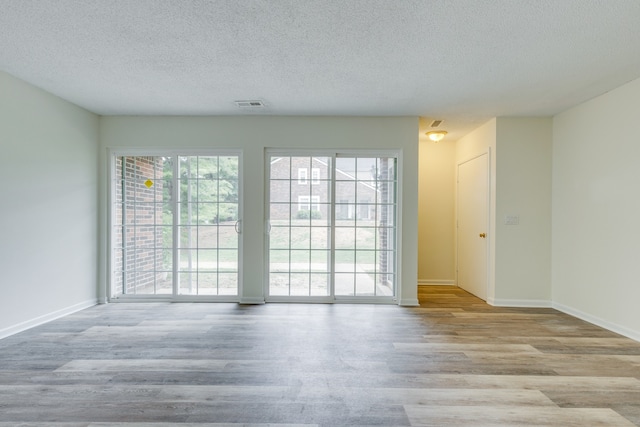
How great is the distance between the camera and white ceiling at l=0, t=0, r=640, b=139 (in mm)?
2143

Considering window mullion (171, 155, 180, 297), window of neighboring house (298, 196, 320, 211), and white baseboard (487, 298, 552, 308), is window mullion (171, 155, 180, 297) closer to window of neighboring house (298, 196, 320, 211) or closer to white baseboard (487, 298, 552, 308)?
window of neighboring house (298, 196, 320, 211)

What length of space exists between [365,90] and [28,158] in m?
3.56

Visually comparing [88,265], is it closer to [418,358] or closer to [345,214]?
[345,214]

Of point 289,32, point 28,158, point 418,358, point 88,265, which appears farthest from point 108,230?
point 418,358

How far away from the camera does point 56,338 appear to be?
3.08 metres

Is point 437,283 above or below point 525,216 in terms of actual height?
below

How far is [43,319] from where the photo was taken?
350 centimetres

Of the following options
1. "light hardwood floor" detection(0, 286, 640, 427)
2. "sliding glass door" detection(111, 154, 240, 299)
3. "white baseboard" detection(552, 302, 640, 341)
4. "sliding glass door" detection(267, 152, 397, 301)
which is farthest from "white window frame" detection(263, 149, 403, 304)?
"white baseboard" detection(552, 302, 640, 341)

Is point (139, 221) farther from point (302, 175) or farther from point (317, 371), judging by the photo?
point (317, 371)

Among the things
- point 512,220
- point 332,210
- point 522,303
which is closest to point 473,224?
point 512,220

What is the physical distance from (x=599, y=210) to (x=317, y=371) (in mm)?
3522

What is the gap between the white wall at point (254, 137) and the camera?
434cm

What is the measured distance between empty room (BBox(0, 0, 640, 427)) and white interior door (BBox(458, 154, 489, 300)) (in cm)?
5

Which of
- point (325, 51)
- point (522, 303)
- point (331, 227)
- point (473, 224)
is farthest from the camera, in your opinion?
point (473, 224)
